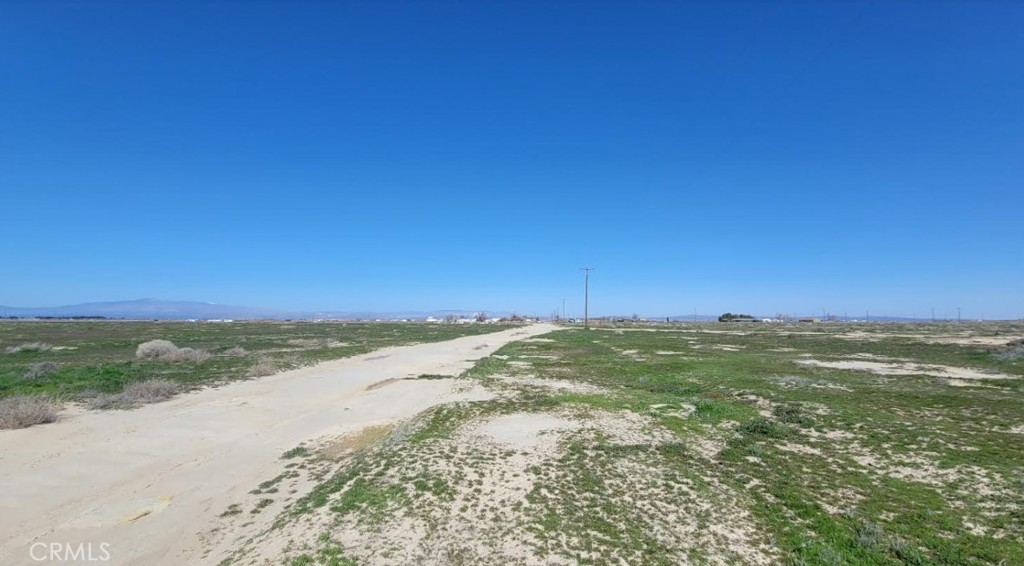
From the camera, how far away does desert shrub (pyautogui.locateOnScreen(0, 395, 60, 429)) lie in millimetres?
14305

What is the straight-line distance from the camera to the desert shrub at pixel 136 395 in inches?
700

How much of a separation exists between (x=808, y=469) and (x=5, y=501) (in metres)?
17.8

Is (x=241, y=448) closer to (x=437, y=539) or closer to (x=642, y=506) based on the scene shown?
(x=437, y=539)

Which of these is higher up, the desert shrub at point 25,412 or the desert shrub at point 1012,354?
the desert shrub at point 1012,354

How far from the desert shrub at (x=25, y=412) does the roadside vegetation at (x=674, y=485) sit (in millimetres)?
10001

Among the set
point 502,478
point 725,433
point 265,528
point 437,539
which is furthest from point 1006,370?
point 265,528

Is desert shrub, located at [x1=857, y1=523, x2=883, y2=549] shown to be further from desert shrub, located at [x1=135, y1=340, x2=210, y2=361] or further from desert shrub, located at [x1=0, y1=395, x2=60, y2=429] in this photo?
desert shrub, located at [x1=135, y1=340, x2=210, y2=361]

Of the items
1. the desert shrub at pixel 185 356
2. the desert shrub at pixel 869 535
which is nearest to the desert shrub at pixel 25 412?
the desert shrub at pixel 185 356

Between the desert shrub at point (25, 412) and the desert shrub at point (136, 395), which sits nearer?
the desert shrub at point (25, 412)

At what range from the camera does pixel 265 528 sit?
26.9 feet

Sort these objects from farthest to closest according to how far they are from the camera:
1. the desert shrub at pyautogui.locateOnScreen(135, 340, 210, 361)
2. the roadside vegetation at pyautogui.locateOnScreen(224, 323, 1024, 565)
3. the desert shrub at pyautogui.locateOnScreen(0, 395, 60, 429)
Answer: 1. the desert shrub at pyautogui.locateOnScreen(135, 340, 210, 361)
2. the desert shrub at pyautogui.locateOnScreen(0, 395, 60, 429)
3. the roadside vegetation at pyautogui.locateOnScreen(224, 323, 1024, 565)

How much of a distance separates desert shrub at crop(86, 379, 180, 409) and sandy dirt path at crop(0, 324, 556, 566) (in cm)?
84

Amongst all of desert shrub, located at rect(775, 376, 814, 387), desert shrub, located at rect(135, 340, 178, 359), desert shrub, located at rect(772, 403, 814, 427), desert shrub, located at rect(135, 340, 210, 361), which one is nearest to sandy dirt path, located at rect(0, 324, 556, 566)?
desert shrub, located at rect(772, 403, 814, 427)

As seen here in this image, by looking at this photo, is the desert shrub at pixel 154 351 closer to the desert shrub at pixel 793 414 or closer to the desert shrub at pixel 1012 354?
the desert shrub at pixel 793 414
